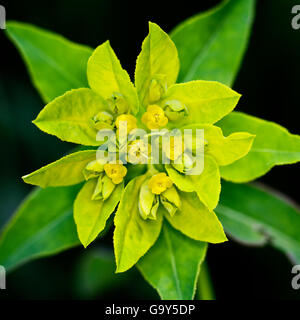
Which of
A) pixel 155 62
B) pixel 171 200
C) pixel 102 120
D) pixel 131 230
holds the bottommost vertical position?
pixel 131 230

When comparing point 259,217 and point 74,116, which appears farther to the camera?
point 259,217

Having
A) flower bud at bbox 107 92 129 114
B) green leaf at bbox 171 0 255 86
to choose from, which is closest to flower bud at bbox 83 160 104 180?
flower bud at bbox 107 92 129 114

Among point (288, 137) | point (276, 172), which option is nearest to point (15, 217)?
point (288, 137)

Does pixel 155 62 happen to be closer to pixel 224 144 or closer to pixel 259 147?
pixel 224 144

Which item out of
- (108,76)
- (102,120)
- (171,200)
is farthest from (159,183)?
(108,76)

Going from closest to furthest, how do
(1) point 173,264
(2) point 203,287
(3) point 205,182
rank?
(3) point 205,182, (1) point 173,264, (2) point 203,287

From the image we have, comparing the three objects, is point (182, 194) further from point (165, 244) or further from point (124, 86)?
point (124, 86)

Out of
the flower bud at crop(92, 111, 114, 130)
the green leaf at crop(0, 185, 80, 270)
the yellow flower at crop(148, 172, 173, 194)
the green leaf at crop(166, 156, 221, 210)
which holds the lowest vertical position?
the green leaf at crop(0, 185, 80, 270)

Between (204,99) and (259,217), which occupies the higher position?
(204,99)

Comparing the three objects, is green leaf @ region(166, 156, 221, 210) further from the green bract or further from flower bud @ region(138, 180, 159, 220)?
flower bud @ region(138, 180, 159, 220)
